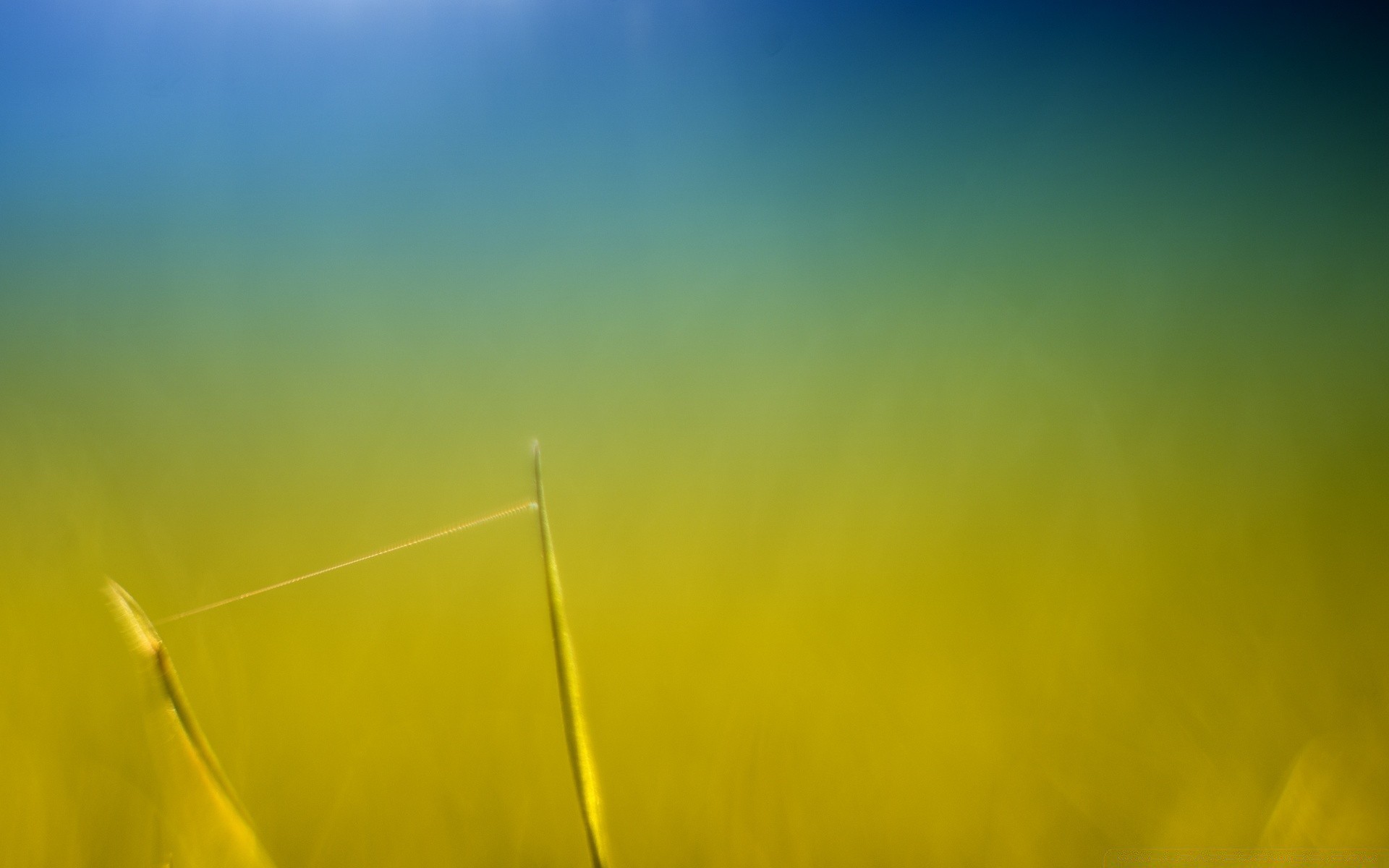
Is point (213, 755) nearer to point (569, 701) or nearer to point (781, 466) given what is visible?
point (569, 701)

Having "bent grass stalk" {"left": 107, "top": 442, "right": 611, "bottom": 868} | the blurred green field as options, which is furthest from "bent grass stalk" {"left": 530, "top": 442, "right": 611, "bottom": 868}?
the blurred green field

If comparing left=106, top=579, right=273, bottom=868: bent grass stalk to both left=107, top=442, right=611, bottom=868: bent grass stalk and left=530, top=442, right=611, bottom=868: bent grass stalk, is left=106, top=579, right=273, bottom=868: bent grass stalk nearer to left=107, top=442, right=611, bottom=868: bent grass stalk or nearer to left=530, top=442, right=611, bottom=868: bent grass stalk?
left=107, top=442, right=611, bottom=868: bent grass stalk

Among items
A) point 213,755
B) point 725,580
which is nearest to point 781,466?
point 725,580

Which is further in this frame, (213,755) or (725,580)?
(725,580)

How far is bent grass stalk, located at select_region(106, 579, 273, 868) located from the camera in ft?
1.11

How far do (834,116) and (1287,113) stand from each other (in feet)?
1.09

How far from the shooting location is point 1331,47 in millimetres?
585

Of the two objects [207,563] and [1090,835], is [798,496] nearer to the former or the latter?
[1090,835]

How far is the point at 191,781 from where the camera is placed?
35 cm

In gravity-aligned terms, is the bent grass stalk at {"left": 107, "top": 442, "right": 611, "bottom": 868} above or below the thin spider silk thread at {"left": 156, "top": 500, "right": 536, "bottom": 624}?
below

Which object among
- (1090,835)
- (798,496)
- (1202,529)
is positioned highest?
(798,496)

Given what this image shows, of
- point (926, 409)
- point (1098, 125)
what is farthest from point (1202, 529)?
point (1098, 125)

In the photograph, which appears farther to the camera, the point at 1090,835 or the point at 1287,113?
the point at 1287,113

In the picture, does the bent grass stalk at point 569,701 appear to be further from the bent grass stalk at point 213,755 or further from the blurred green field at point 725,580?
the blurred green field at point 725,580
